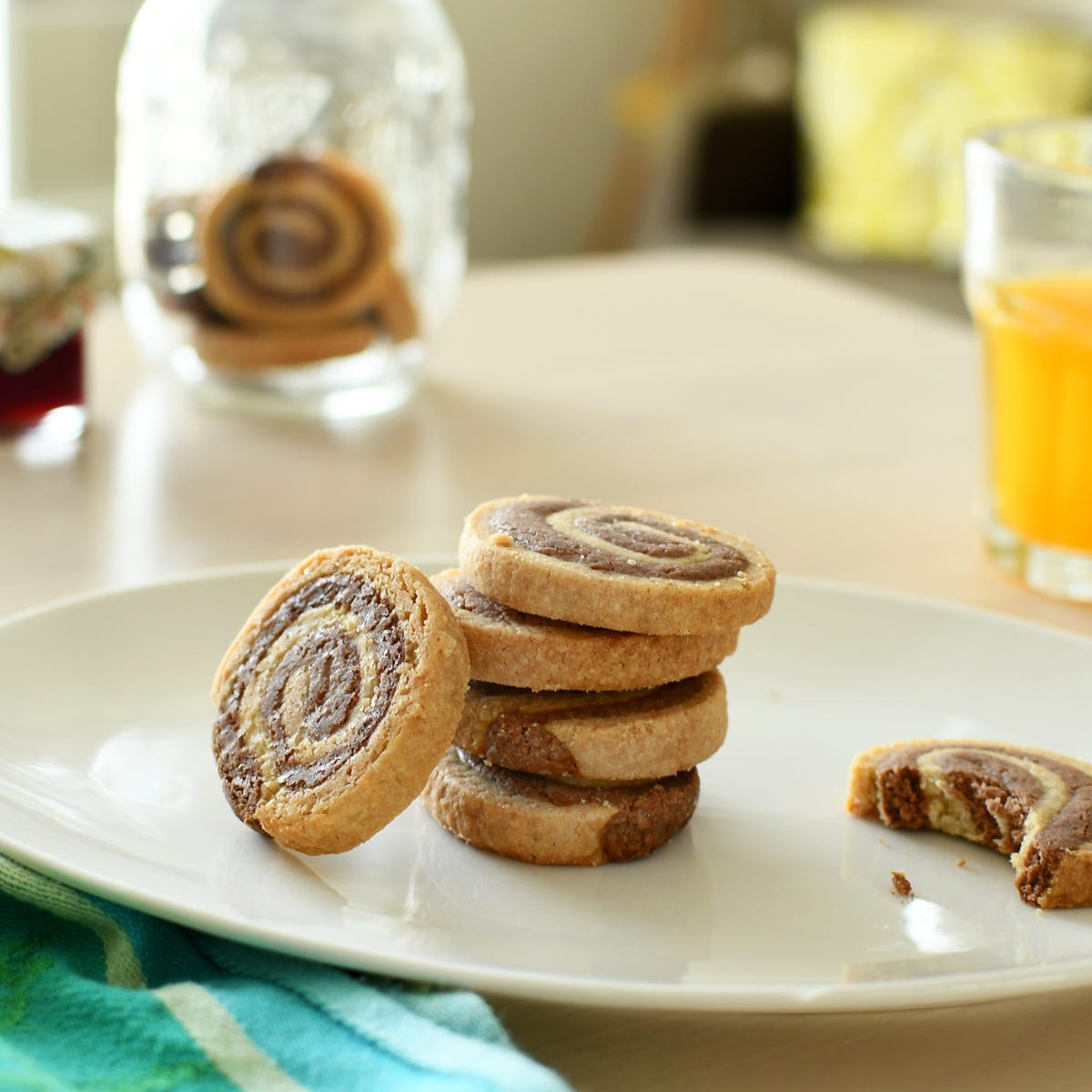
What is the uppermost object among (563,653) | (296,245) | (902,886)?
(296,245)

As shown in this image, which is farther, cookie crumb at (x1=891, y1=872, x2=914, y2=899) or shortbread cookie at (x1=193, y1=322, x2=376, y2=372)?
shortbread cookie at (x1=193, y1=322, x2=376, y2=372)

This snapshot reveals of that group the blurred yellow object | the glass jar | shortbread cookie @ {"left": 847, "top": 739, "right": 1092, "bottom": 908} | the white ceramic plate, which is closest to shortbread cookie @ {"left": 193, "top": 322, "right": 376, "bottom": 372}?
the glass jar

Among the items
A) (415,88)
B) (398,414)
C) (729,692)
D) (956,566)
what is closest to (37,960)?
(729,692)

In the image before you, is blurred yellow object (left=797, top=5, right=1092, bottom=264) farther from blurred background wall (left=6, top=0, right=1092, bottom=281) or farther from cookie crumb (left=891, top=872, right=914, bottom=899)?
cookie crumb (left=891, top=872, right=914, bottom=899)

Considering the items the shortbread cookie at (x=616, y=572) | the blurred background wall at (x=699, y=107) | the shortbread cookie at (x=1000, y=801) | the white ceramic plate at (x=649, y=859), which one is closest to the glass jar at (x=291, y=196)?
the white ceramic plate at (x=649, y=859)

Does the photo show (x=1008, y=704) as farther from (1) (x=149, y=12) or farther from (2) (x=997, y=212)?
(1) (x=149, y=12)

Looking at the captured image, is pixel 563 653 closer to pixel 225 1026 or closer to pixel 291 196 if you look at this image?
pixel 225 1026

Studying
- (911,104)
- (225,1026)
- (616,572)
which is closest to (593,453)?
(616,572)
